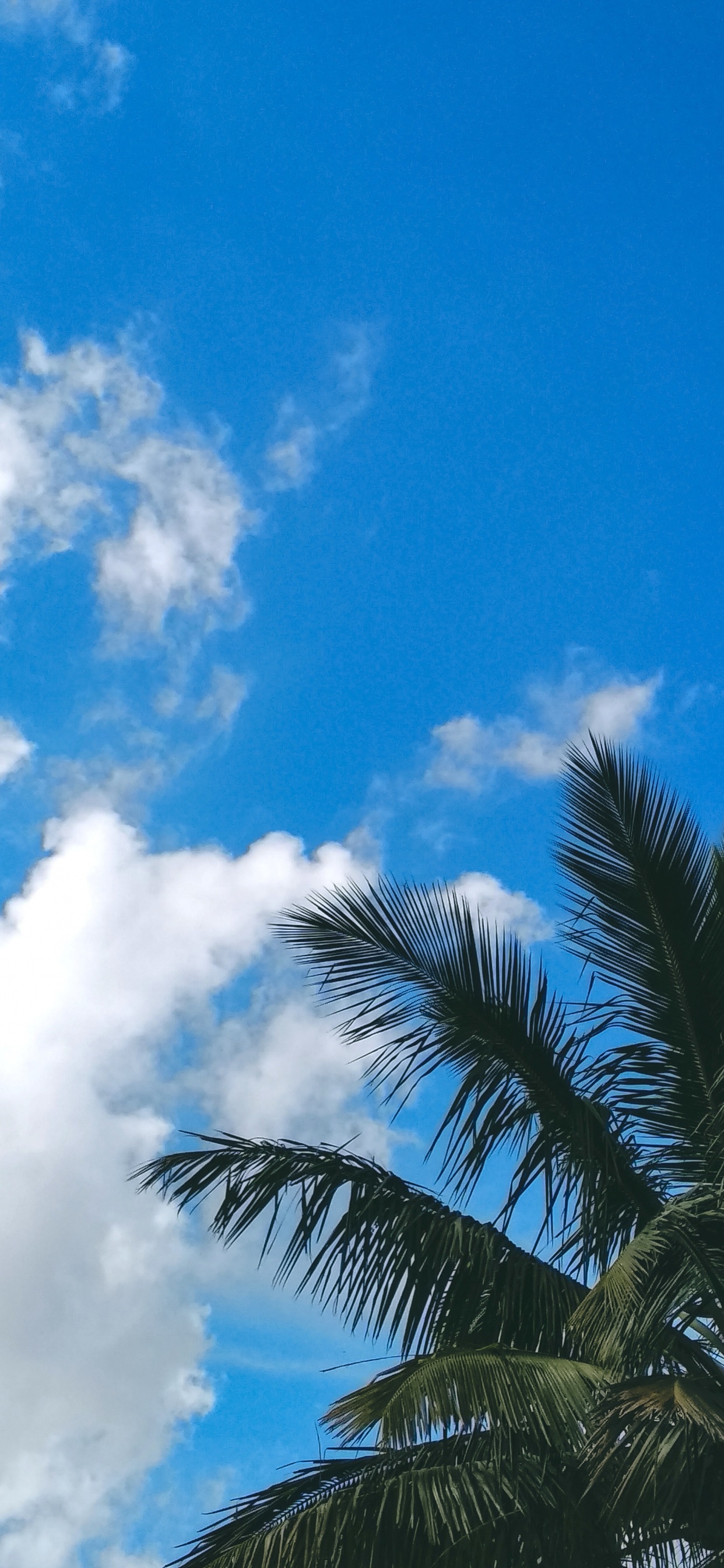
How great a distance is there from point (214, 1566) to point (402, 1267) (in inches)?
73.6

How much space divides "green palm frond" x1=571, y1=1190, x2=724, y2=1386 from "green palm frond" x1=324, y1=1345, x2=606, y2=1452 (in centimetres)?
31

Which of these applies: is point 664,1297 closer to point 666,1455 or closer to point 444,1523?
point 666,1455

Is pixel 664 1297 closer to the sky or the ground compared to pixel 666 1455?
closer to the sky

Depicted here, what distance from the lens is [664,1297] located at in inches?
259

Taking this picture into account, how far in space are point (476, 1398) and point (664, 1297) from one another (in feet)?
4.75

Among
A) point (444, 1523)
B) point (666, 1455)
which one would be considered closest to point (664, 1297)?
point (666, 1455)

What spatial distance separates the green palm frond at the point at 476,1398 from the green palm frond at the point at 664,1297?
12.2 inches

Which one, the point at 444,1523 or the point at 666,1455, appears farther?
the point at 444,1523

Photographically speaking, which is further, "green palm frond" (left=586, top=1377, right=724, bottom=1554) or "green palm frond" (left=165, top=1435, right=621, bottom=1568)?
"green palm frond" (left=165, top=1435, right=621, bottom=1568)

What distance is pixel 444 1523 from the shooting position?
6215 mm

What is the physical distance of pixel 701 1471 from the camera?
6184 mm

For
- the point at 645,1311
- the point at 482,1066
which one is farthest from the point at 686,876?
the point at 645,1311

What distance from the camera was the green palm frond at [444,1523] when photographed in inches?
247

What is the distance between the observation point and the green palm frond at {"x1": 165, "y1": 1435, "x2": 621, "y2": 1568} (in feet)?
20.6
